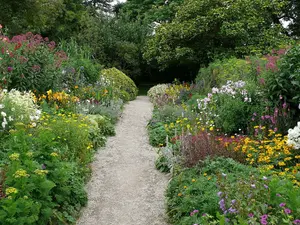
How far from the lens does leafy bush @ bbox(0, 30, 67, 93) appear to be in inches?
338

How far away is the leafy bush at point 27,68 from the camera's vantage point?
859 cm

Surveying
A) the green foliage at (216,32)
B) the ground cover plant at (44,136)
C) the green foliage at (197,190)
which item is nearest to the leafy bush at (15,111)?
the ground cover plant at (44,136)

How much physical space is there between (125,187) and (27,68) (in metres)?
4.46

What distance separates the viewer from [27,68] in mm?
8867

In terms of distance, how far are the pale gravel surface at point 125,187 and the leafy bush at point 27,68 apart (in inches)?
86.9

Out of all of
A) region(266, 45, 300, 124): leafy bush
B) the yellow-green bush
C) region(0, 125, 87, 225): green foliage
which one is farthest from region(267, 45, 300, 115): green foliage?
the yellow-green bush

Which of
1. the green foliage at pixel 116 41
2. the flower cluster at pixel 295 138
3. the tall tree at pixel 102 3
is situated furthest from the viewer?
the tall tree at pixel 102 3

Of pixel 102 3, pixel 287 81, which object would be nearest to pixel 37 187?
pixel 287 81

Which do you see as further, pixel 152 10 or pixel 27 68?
pixel 152 10

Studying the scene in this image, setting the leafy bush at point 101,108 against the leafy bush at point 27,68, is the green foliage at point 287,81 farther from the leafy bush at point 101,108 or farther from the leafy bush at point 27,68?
→ the leafy bush at point 27,68

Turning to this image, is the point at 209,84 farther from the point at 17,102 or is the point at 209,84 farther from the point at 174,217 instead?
the point at 174,217

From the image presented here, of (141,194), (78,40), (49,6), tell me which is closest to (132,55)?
(78,40)

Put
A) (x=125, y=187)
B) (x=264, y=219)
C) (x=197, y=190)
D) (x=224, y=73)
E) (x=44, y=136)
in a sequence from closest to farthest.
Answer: (x=264, y=219) → (x=197, y=190) → (x=44, y=136) → (x=125, y=187) → (x=224, y=73)

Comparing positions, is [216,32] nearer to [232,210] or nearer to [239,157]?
[239,157]
